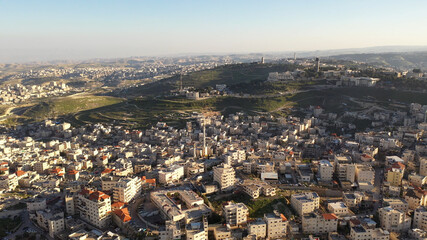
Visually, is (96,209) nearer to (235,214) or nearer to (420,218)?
(235,214)

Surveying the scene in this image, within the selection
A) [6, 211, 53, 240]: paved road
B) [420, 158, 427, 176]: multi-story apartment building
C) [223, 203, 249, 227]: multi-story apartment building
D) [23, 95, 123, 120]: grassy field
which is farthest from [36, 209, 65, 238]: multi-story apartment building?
[23, 95, 123, 120]: grassy field

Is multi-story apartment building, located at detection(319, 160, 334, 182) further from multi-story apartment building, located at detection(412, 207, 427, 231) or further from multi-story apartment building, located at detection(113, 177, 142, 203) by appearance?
multi-story apartment building, located at detection(113, 177, 142, 203)

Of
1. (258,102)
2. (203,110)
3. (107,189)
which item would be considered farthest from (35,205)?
(258,102)

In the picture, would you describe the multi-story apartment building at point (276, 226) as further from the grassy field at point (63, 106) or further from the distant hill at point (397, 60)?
the distant hill at point (397, 60)

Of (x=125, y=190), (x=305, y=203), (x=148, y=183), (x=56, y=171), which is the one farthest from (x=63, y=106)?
(x=305, y=203)

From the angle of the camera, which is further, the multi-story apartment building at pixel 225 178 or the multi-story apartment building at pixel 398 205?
the multi-story apartment building at pixel 225 178

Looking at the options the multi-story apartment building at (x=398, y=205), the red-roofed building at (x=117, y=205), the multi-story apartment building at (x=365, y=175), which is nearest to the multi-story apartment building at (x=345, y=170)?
the multi-story apartment building at (x=365, y=175)
